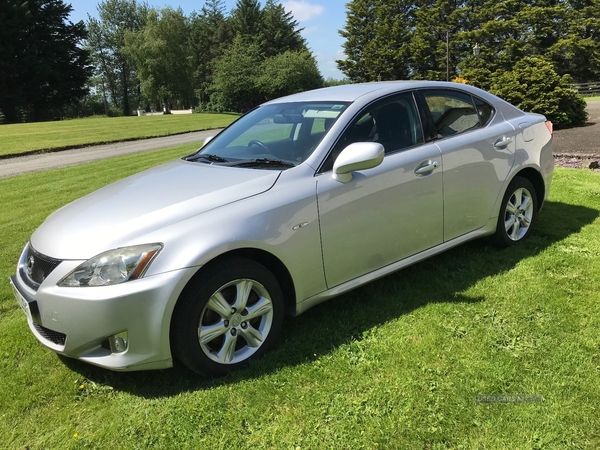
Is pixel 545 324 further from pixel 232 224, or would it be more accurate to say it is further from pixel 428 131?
pixel 232 224

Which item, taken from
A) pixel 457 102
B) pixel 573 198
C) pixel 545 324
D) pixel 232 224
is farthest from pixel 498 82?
pixel 232 224

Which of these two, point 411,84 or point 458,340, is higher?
point 411,84

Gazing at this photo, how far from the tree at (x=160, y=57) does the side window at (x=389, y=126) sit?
5626 cm

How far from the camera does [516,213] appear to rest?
14.9ft

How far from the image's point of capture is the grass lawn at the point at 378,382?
234 centimetres

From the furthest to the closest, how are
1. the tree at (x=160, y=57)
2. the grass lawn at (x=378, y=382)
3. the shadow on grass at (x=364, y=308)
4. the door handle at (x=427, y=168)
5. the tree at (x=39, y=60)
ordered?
1. the tree at (x=160, y=57)
2. the tree at (x=39, y=60)
3. the door handle at (x=427, y=168)
4. the shadow on grass at (x=364, y=308)
5. the grass lawn at (x=378, y=382)

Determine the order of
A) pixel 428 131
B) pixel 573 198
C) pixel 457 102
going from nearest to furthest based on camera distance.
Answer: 1. pixel 428 131
2. pixel 457 102
3. pixel 573 198

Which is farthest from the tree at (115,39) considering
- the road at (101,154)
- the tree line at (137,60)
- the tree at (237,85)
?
the road at (101,154)

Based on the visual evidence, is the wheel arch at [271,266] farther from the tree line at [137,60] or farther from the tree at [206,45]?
the tree at [206,45]

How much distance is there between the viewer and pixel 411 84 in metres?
3.95

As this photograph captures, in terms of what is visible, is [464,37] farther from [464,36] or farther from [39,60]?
[39,60]

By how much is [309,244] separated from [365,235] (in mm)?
490

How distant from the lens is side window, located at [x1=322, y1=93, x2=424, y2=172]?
3.41 m

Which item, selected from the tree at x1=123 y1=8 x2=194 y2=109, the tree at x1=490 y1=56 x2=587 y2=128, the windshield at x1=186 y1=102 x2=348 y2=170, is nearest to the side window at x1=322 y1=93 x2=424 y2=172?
the windshield at x1=186 y1=102 x2=348 y2=170
